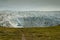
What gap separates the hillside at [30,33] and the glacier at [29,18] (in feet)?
0.24

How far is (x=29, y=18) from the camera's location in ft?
4.08

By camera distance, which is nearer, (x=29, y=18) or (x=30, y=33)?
(x=30, y=33)

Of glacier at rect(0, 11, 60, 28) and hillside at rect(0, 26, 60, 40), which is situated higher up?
glacier at rect(0, 11, 60, 28)

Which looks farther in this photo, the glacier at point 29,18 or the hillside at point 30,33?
the glacier at point 29,18

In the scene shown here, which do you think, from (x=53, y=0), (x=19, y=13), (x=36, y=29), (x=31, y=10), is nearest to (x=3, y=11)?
(x=19, y=13)

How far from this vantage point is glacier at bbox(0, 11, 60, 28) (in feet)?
3.81

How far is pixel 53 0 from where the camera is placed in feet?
4.51

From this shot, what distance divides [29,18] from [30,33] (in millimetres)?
251

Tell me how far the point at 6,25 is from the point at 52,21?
45 centimetres

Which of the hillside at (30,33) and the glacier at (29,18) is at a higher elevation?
the glacier at (29,18)

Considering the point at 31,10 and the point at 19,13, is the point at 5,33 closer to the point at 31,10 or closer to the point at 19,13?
the point at 19,13

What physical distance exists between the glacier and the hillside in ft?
0.24

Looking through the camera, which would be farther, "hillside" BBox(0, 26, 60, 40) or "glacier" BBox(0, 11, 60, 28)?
"glacier" BBox(0, 11, 60, 28)

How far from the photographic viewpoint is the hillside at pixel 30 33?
98 centimetres
